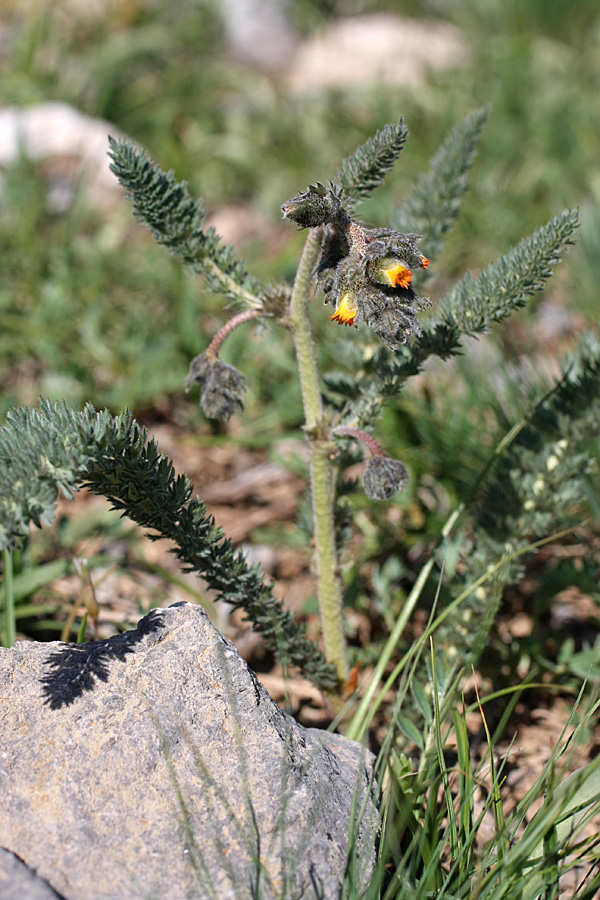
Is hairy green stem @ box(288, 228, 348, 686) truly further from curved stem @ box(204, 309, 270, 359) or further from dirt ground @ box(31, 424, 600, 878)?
dirt ground @ box(31, 424, 600, 878)

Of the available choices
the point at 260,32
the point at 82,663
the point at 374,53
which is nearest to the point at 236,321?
the point at 82,663

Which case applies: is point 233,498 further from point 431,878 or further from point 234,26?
point 234,26

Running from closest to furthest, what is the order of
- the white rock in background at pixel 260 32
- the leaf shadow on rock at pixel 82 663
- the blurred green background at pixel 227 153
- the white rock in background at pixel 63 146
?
the leaf shadow on rock at pixel 82 663
the blurred green background at pixel 227 153
the white rock in background at pixel 63 146
the white rock in background at pixel 260 32

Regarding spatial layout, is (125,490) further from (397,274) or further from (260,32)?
(260,32)

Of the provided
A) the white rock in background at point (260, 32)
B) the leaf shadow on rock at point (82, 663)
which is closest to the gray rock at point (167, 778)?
the leaf shadow on rock at point (82, 663)

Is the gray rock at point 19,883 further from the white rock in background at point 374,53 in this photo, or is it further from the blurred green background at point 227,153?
the white rock in background at point 374,53

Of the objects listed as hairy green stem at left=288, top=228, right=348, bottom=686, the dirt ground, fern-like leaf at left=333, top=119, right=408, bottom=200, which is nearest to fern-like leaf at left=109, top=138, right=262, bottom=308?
hairy green stem at left=288, top=228, right=348, bottom=686
